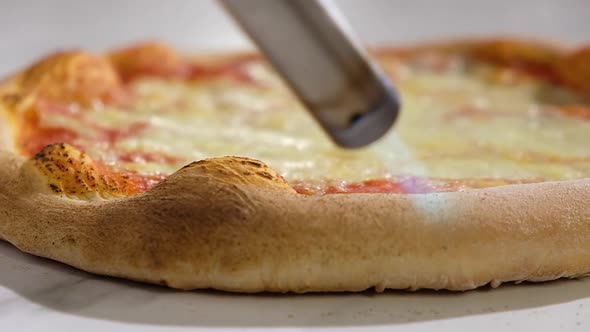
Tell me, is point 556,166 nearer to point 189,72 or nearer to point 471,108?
point 471,108

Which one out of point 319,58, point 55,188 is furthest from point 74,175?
point 319,58

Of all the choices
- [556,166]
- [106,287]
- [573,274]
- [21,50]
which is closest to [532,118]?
[556,166]

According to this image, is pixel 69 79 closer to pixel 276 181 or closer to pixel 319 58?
pixel 276 181

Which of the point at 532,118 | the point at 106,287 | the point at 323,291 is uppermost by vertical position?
the point at 106,287

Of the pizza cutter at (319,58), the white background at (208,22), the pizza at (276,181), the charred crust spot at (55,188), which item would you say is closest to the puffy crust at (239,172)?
the pizza at (276,181)

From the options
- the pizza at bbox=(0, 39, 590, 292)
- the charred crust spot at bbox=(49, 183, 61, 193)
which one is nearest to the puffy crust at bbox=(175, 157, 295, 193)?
the pizza at bbox=(0, 39, 590, 292)

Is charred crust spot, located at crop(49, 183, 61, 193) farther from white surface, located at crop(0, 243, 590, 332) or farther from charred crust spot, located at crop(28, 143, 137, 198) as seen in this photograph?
white surface, located at crop(0, 243, 590, 332)

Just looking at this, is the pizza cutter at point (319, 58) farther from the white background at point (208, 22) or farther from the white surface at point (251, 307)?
the white background at point (208, 22)
